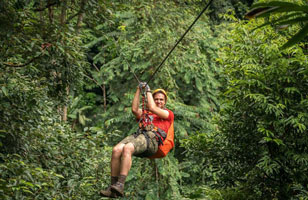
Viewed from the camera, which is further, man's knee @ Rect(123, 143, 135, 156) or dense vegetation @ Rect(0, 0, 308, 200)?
man's knee @ Rect(123, 143, 135, 156)

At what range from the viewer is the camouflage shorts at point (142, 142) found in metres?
4.22

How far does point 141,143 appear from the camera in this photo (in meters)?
4.28

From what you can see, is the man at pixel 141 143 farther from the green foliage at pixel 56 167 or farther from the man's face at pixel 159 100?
the green foliage at pixel 56 167

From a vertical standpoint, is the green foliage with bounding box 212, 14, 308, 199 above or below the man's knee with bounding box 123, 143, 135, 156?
above

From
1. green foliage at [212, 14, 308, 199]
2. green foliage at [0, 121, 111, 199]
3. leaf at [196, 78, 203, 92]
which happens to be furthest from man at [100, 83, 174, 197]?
leaf at [196, 78, 203, 92]

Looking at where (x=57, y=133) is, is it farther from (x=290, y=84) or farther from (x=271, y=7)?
(x=271, y=7)

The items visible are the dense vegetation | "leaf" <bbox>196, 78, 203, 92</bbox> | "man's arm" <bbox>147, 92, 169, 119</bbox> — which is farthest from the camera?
"leaf" <bbox>196, 78, 203, 92</bbox>

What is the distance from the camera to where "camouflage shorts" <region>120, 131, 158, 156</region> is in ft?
13.9

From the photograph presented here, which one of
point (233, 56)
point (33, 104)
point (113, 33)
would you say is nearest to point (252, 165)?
point (233, 56)

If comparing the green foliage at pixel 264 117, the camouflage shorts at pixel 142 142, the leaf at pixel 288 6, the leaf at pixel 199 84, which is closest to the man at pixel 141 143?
the camouflage shorts at pixel 142 142

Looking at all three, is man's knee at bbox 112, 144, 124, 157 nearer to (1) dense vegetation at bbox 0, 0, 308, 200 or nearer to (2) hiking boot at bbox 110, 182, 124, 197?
(2) hiking boot at bbox 110, 182, 124, 197

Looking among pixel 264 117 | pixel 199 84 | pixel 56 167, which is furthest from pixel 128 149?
pixel 199 84

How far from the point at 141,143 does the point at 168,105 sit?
411 centimetres

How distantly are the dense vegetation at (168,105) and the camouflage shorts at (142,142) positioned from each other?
2.51 ft
